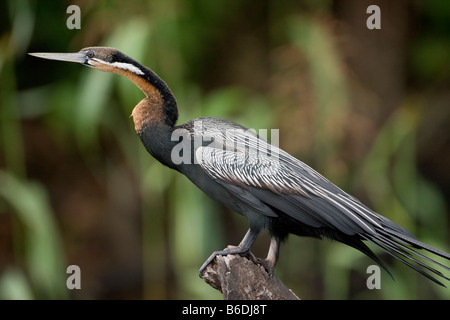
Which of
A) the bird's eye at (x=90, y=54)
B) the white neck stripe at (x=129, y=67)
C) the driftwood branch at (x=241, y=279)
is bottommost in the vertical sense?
the driftwood branch at (x=241, y=279)

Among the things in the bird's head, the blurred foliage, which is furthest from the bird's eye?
the blurred foliage

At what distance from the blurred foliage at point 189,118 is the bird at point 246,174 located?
88 cm

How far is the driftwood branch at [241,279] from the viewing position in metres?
1.84

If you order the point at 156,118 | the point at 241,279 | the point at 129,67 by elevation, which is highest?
the point at 129,67

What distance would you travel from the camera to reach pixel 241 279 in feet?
6.08

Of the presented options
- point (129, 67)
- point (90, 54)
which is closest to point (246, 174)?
point (129, 67)

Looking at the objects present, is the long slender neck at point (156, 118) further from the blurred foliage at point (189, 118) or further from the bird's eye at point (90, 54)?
the blurred foliage at point (189, 118)

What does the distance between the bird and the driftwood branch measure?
35 millimetres

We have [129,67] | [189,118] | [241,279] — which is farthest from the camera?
[189,118]

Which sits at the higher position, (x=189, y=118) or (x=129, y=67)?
(x=129, y=67)

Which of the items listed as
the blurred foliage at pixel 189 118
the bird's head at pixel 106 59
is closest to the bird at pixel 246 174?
the bird's head at pixel 106 59

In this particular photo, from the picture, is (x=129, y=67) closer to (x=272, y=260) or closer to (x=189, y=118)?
(x=272, y=260)

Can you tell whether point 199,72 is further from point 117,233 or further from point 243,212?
point 243,212

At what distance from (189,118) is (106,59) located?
3.28ft
